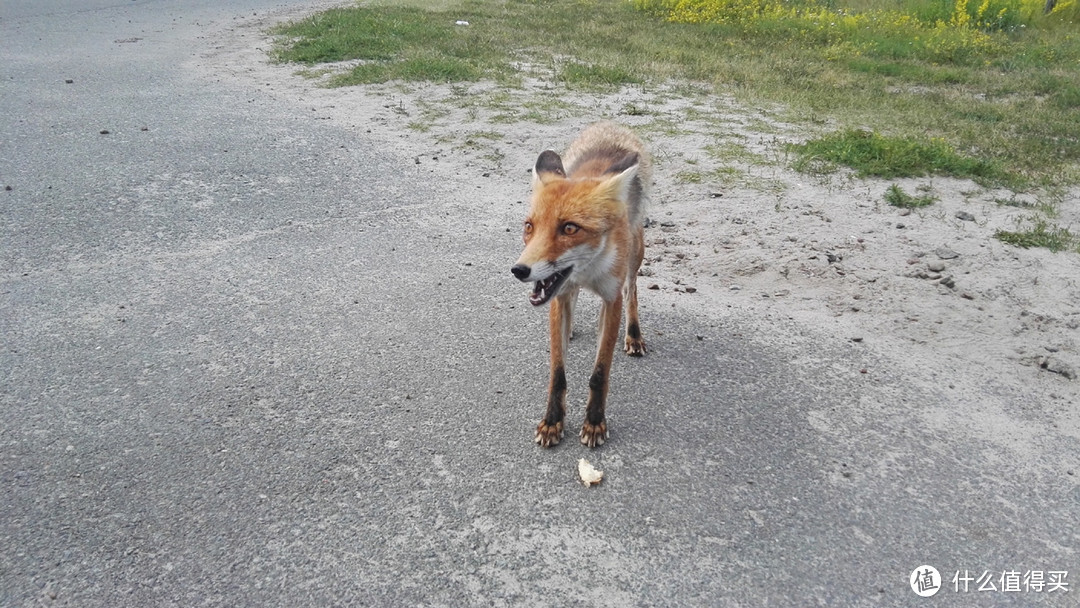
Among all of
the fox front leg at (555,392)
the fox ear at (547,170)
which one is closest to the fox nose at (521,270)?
the fox front leg at (555,392)

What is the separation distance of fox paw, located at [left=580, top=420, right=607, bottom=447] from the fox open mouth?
77 centimetres

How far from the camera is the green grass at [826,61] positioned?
8320mm

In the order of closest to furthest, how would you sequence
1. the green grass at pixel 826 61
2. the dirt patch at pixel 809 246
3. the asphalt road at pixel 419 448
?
the asphalt road at pixel 419 448
the dirt patch at pixel 809 246
the green grass at pixel 826 61

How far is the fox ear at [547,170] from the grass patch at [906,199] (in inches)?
157

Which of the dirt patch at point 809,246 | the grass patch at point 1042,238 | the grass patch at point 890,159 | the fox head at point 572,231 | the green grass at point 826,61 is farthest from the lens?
the green grass at point 826,61

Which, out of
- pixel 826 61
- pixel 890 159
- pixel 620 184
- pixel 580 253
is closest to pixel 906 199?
pixel 890 159

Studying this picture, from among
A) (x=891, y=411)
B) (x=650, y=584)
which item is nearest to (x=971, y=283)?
(x=891, y=411)

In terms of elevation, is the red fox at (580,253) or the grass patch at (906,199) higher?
the red fox at (580,253)

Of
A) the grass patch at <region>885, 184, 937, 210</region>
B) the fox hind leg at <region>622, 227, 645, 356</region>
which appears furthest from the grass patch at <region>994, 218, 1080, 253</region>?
the fox hind leg at <region>622, 227, 645, 356</region>

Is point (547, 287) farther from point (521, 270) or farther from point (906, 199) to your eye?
point (906, 199)

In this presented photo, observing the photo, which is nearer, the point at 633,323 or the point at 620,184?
A: the point at 620,184

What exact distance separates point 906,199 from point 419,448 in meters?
5.14

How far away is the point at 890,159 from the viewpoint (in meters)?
7.37

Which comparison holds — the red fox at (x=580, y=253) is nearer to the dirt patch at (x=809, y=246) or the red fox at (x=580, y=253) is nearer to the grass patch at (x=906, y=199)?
the dirt patch at (x=809, y=246)
